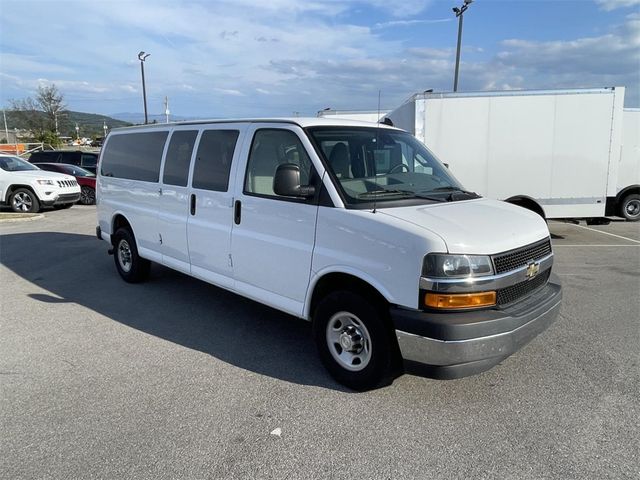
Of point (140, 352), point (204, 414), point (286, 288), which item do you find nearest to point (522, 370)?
point (286, 288)

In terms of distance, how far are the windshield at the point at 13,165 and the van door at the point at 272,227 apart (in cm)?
1326

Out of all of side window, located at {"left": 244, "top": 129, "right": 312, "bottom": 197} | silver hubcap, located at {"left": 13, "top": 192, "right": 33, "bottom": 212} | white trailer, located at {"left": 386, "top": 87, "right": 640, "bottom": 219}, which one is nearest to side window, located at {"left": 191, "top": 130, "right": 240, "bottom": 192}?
side window, located at {"left": 244, "top": 129, "right": 312, "bottom": 197}

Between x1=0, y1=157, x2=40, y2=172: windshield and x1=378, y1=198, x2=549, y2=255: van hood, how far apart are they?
14841 mm

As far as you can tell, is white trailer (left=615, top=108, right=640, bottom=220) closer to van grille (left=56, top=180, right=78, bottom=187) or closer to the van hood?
the van hood

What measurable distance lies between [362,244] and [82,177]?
15678 mm

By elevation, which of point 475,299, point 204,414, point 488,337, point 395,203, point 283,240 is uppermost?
point 395,203

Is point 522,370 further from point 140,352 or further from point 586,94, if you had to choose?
point 586,94

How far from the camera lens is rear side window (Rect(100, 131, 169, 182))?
5.90m

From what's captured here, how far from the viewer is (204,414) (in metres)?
3.35

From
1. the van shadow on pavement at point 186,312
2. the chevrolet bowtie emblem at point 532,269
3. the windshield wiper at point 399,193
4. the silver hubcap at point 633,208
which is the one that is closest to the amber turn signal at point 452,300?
the chevrolet bowtie emblem at point 532,269

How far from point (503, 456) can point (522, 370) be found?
4.23 ft

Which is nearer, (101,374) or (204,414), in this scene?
(204,414)

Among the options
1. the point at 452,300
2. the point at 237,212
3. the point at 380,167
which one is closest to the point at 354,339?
the point at 452,300

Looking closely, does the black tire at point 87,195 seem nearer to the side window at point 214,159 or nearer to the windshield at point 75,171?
the windshield at point 75,171
